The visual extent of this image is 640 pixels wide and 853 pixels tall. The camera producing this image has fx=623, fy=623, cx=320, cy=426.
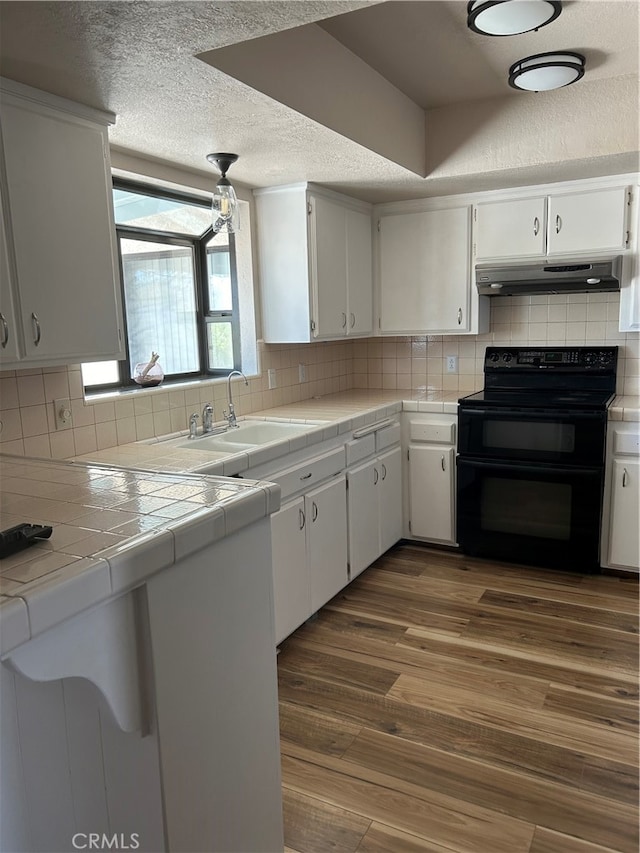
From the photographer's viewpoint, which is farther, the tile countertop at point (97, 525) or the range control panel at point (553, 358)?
the range control panel at point (553, 358)

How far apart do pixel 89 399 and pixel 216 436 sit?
640 mm

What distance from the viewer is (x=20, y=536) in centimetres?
116

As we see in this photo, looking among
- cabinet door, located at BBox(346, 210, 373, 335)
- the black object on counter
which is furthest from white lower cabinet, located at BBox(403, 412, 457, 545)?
the black object on counter

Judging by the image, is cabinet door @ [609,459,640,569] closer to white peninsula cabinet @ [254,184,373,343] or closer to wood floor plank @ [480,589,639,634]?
wood floor plank @ [480,589,639,634]

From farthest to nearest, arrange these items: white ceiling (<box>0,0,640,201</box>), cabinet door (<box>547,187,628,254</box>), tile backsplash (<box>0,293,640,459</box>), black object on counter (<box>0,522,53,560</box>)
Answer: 1. cabinet door (<box>547,187,628,254</box>)
2. tile backsplash (<box>0,293,640,459</box>)
3. white ceiling (<box>0,0,640,201</box>)
4. black object on counter (<box>0,522,53,560</box>)

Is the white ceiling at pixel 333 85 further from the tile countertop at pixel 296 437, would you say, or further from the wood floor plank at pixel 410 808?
the wood floor plank at pixel 410 808

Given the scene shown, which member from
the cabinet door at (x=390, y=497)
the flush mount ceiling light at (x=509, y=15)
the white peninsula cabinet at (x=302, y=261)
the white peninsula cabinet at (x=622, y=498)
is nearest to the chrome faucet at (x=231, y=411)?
the white peninsula cabinet at (x=302, y=261)

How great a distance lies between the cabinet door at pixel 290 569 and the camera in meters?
2.63

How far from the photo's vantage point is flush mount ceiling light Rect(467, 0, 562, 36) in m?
2.06

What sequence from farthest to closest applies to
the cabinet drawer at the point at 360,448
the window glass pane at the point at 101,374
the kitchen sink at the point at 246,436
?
the cabinet drawer at the point at 360,448
the kitchen sink at the point at 246,436
the window glass pane at the point at 101,374

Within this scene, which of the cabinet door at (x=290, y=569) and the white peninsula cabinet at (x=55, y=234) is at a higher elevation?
the white peninsula cabinet at (x=55, y=234)

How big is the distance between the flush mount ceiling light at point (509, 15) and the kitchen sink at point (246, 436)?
1702 millimetres

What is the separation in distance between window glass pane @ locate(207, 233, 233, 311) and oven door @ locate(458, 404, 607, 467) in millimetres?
Answer: 1489

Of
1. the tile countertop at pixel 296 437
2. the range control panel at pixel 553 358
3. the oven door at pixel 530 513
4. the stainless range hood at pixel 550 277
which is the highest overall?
the stainless range hood at pixel 550 277
